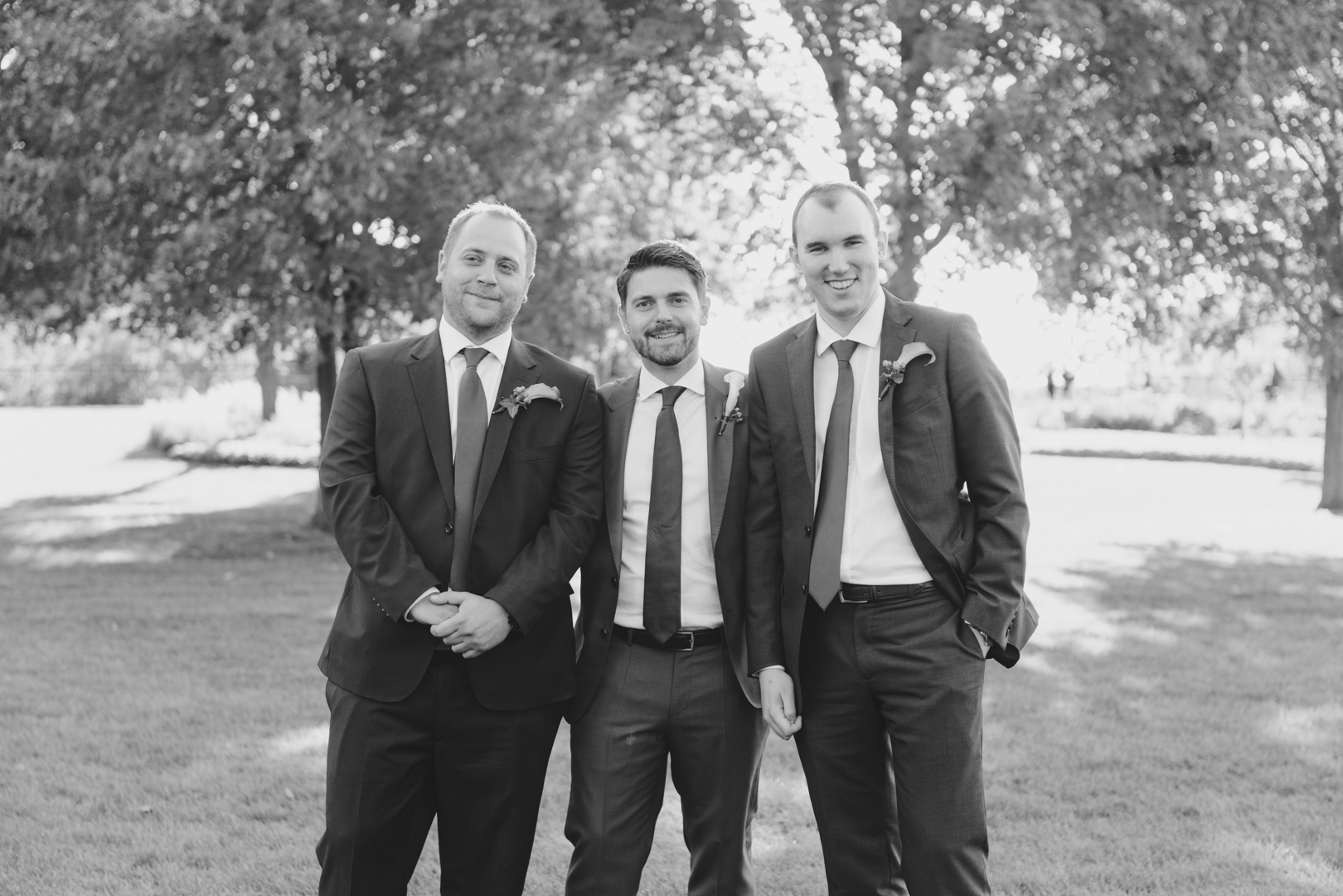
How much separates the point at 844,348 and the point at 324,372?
11.8 meters

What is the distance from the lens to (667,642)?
3533 millimetres

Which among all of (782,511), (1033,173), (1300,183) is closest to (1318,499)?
(1300,183)

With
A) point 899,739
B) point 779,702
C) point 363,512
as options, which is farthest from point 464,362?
point 899,739

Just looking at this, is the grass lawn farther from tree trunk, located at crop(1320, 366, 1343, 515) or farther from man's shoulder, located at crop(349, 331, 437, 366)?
tree trunk, located at crop(1320, 366, 1343, 515)

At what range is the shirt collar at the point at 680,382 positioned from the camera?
3705 millimetres

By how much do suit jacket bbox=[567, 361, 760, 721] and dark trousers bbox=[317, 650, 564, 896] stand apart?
0.74ft

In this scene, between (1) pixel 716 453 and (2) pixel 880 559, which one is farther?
(1) pixel 716 453

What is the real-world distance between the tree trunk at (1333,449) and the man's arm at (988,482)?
51.3 feet

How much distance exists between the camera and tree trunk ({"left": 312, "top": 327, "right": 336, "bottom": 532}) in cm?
1305

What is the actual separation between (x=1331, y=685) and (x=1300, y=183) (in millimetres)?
7646

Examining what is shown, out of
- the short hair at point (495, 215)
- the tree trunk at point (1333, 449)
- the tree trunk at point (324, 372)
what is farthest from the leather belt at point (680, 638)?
the tree trunk at point (1333, 449)

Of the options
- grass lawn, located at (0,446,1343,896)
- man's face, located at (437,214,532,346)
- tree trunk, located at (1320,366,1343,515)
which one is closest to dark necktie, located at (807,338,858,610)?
man's face, located at (437,214,532,346)

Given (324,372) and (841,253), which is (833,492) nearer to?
(841,253)

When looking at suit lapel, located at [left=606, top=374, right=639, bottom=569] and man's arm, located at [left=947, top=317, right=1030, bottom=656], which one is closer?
man's arm, located at [left=947, top=317, right=1030, bottom=656]
